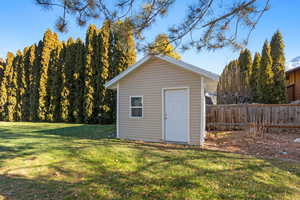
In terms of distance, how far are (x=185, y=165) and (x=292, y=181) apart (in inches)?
80.4

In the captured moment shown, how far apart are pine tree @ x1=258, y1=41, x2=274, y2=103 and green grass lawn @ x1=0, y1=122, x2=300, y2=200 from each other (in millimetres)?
10342

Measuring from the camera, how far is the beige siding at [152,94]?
632cm

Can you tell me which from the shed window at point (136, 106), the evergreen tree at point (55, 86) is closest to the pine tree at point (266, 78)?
the shed window at point (136, 106)

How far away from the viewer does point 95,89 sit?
1343 cm

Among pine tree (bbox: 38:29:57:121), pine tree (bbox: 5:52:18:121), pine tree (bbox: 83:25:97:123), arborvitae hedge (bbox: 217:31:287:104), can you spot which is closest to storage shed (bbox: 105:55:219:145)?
pine tree (bbox: 83:25:97:123)

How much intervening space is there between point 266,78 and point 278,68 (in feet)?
3.96

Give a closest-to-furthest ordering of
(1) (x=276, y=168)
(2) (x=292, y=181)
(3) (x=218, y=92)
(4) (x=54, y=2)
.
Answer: (4) (x=54, y=2), (2) (x=292, y=181), (1) (x=276, y=168), (3) (x=218, y=92)

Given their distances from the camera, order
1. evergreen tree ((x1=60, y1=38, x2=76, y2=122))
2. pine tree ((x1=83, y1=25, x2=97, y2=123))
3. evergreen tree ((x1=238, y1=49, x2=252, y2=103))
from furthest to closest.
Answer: evergreen tree ((x1=238, y1=49, x2=252, y2=103)) → evergreen tree ((x1=60, y1=38, x2=76, y2=122)) → pine tree ((x1=83, y1=25, x2=97, y2=123))

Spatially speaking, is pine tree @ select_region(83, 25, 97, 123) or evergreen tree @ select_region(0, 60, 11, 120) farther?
evergreen tree @ select_region(0, 60, 11, 120)

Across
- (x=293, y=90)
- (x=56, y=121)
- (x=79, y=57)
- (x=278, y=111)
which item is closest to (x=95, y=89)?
(x=79, y=57)

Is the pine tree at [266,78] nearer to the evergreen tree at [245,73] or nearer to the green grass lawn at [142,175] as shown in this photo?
A: the evergreen tree at [245,73]

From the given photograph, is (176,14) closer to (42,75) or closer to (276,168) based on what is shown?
(276,168)

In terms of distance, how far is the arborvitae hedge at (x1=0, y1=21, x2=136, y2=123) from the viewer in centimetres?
1321

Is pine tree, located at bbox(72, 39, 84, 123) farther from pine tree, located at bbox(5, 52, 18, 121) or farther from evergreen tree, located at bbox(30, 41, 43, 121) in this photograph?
pine tree, located at bbox(5, 52, 18, 121)
